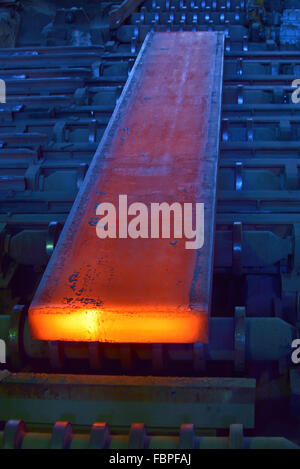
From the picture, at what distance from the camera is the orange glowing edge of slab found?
2150mm

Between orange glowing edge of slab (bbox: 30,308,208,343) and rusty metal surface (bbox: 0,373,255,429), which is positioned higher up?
orange glowing edge of slab (bbox: 30,308,208,343)

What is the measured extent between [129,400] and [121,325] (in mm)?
281

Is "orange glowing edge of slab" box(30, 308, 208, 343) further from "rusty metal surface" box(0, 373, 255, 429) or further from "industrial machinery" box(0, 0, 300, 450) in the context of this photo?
"rusty metal surface" box(0, 373, 255, 429)

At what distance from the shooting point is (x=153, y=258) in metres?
2.41

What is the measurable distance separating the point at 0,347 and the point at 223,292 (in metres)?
1.18

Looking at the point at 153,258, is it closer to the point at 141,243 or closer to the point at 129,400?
the point at 141,243

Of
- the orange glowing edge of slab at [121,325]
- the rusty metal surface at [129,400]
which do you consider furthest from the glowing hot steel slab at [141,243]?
the rusty metal surface at [129,400]

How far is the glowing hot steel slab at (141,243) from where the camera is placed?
7.16ft

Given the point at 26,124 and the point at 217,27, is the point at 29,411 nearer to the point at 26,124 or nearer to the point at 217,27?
the point at 26,124

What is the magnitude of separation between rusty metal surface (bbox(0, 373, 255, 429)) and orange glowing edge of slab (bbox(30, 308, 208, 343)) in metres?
0.16

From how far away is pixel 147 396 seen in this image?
7.09ft

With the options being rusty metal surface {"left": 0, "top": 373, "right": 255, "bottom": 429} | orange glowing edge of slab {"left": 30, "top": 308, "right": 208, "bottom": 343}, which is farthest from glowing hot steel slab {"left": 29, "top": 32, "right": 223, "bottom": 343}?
rusty metal surface {"left": 0, "top": 373, "right": 255, "bottom": 429}

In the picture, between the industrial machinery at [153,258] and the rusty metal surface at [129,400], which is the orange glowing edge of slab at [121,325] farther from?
the rusty metal surface at [129,400]

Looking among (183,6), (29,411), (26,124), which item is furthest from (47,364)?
(183,6)
